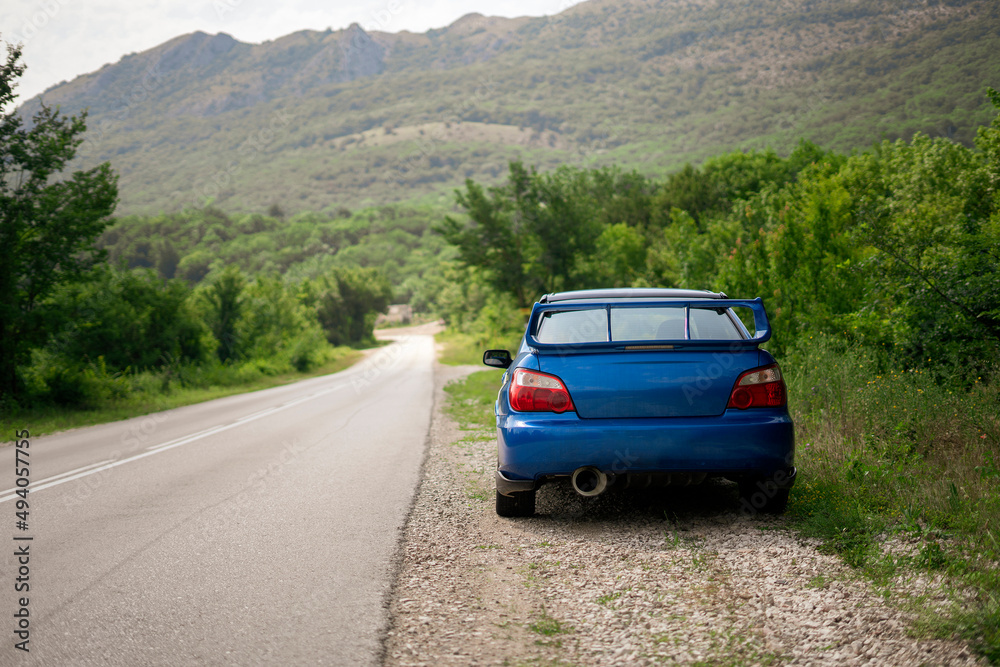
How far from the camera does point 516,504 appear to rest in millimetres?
4965

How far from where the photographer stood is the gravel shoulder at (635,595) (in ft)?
9.07

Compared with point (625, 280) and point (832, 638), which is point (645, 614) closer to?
point (832, 638)

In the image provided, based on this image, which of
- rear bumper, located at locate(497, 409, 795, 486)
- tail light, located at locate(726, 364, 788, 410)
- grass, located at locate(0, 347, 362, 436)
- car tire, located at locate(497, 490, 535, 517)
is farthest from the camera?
grass, located at locate(0, 347, 362, 436)

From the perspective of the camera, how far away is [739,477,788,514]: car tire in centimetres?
446

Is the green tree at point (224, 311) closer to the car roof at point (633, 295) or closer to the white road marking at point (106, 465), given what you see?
the white road marking at point (106, 465)

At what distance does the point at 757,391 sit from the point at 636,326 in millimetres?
1042

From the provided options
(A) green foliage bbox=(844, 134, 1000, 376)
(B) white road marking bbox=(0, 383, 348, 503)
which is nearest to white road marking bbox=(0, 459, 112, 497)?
(B) white road marking bbox=(0, 383, 348, 503)

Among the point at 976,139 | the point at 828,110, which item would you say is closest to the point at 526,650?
the point at 976,139

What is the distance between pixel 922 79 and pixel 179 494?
28.0 meters

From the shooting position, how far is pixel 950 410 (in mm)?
5816

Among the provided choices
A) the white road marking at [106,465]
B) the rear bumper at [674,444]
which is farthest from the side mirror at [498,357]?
the white road marking at [106,465]

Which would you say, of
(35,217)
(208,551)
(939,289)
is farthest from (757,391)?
(35,217)

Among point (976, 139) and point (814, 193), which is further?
point (976, 139)

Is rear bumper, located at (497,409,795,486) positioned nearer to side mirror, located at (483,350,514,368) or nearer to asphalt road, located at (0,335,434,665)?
asphalt road, located at (0,335,434,665)
